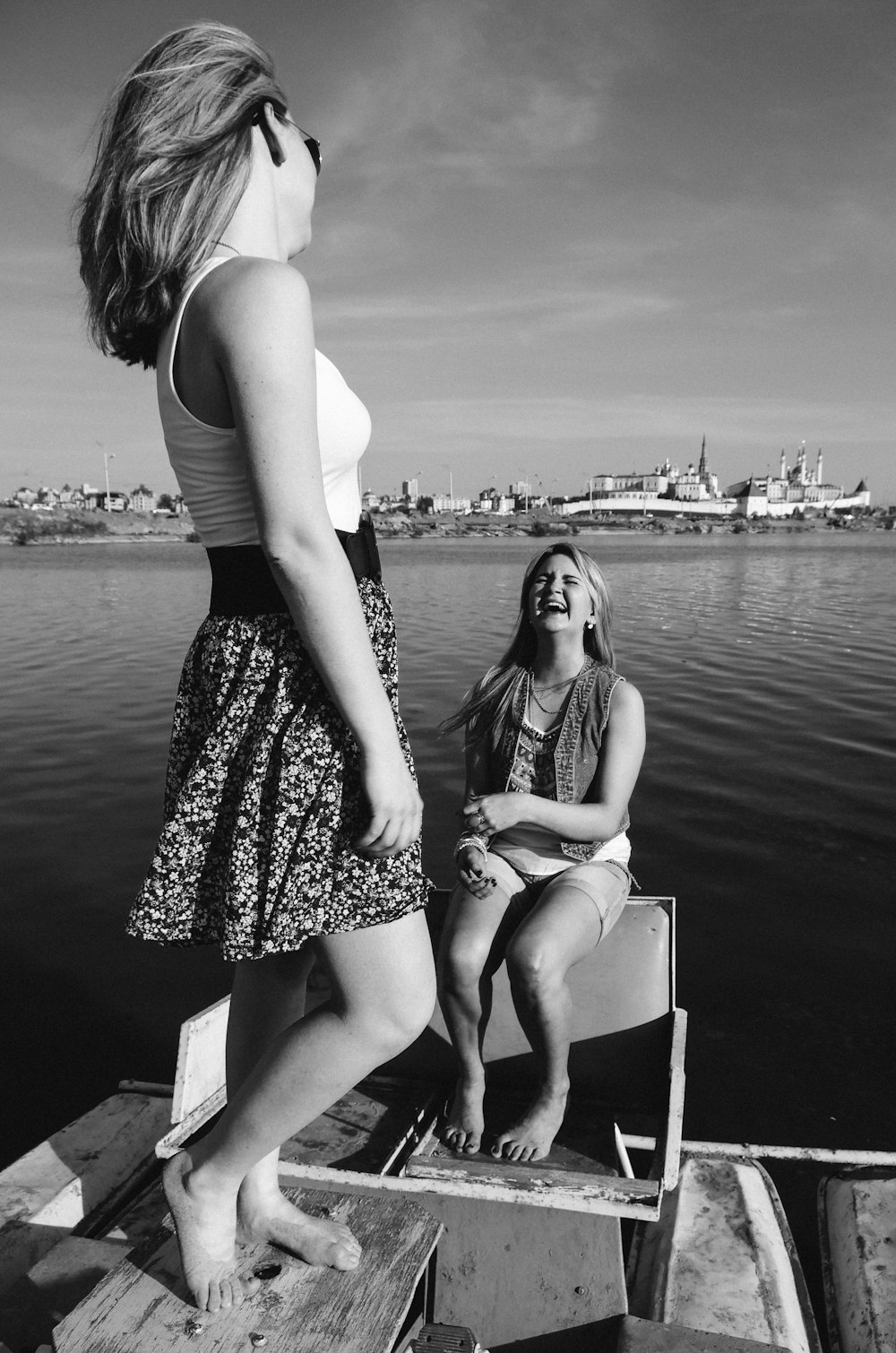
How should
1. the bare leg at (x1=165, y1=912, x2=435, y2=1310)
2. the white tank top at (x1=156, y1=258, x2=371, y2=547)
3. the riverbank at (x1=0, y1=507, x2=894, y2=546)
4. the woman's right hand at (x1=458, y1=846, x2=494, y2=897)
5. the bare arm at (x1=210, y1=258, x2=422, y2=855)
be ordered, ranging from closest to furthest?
1. the bare arm at (x1=210, y1=258, x2=422, y2=855)
2. the white tank top at (x1=156, y1=258, x2=371, y2=547)
3. the bare leg at (x1=165, y1=912, x2=435, y2=1310)
4. the woman's right hand at (x1=458, y1=846, x2=494, y2=897)
5. the riverbank at (x1=0, y1=507, x2=894, y2=546)

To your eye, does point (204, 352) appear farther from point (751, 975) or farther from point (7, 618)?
point (7, 618)

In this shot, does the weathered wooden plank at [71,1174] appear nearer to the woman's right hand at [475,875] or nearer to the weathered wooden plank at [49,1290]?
the weathered wooden plank at [49,1290]

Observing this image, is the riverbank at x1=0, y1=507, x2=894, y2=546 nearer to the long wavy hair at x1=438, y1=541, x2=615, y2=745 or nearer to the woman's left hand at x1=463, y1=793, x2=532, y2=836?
the long wavy hair at x1=438, y1=541, x2=615, y2=745

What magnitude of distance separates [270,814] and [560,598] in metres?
2.17

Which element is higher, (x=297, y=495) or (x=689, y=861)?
(x=297, y=495)

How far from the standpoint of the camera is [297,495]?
1464mm

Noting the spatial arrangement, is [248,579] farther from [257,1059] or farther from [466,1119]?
[466,1119]

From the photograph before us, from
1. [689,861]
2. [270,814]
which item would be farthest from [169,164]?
[689,861]

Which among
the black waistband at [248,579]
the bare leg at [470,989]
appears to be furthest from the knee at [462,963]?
the black waistband at [248,579]

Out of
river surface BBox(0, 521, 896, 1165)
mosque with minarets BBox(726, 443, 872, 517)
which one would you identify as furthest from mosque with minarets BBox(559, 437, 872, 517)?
river surface BBox(0, 521, 896, 1165)

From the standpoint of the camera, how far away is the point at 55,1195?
275 cm

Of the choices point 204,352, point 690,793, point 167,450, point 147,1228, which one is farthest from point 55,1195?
point 690,793

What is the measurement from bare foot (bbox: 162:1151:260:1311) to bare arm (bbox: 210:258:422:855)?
2.81 feet

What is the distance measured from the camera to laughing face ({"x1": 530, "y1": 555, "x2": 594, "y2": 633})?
3.58 metres
